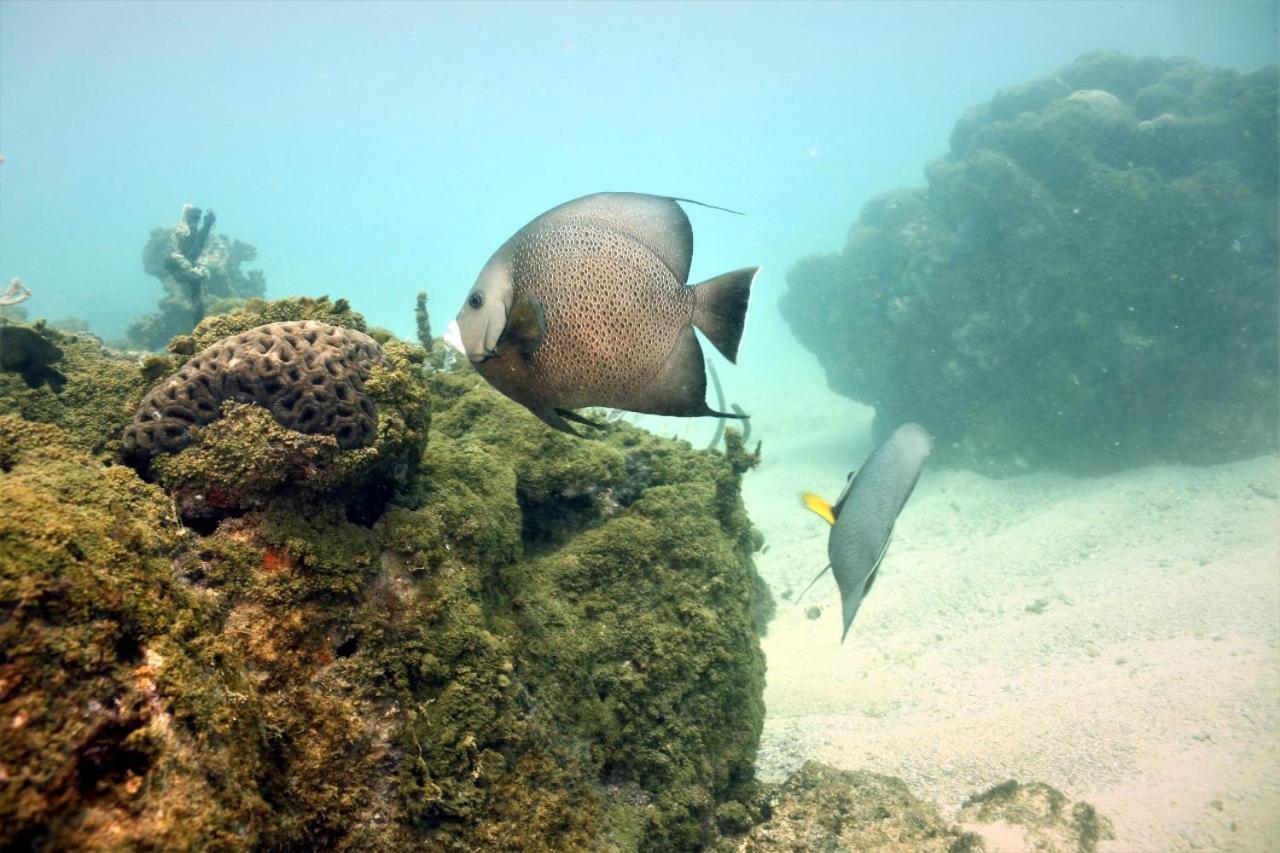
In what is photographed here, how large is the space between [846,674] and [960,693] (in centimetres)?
130

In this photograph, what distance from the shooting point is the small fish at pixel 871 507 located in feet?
8.49

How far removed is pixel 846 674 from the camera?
7.50 m

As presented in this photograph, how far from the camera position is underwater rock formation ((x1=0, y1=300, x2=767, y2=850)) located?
1.33 meters

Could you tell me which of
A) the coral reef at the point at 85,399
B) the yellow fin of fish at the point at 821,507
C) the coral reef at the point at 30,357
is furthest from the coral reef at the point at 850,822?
the coral reef at the point at 30,357

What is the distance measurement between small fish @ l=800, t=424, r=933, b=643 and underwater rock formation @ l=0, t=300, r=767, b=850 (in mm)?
1414

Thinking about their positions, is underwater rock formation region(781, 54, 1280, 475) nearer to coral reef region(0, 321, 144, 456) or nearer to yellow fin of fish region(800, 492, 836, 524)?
yellow fin of fish region(800, 492, 836, 524)

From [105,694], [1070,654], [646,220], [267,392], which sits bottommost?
[105,694]

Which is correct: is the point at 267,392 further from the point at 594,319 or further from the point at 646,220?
the point at 646,220

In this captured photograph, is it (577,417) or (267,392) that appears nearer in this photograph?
(577,417)

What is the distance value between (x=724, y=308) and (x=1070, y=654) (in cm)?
812

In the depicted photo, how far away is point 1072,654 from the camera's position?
738 cm

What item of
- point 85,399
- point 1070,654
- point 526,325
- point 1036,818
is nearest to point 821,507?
point 526,325

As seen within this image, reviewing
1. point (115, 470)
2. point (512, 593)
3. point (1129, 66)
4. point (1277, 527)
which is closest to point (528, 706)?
point (512, 593)

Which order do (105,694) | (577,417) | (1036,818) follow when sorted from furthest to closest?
(1036,818)
(577,417)
(105,694)
